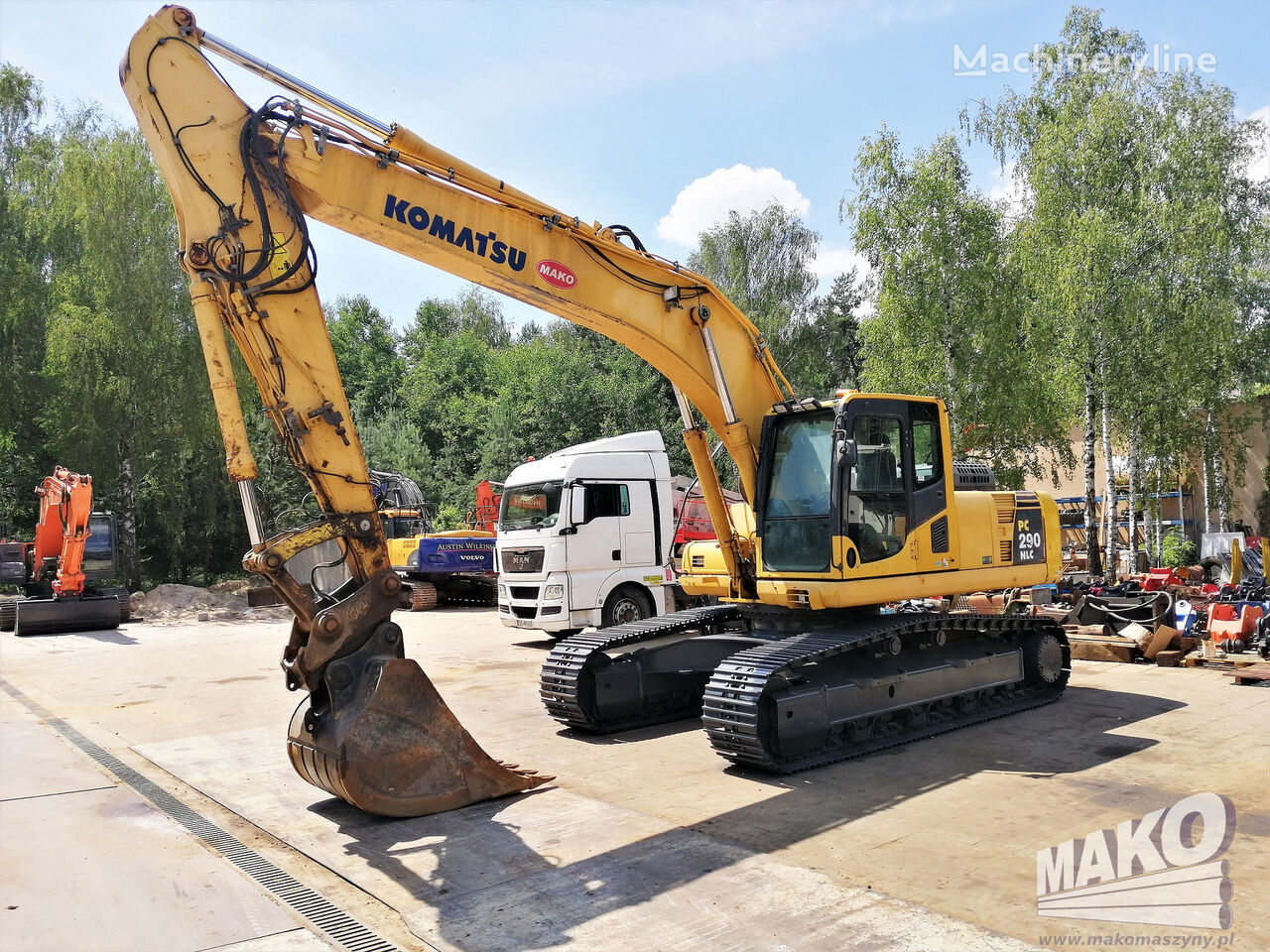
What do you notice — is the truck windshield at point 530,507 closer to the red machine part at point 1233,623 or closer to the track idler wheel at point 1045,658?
the track idler wheel at point 1045,658

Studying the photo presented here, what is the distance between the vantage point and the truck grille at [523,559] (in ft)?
42.9

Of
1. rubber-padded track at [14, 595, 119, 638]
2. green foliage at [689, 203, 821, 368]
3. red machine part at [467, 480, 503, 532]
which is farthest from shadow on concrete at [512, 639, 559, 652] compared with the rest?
green foliage at [689, 203, 821, 368]

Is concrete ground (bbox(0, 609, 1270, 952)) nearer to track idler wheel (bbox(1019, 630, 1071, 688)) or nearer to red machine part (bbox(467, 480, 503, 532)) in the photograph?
track idler wheel (bbox(1019, 630, 1071, 688))

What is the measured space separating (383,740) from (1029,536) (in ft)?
20.6

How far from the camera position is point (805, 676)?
7.14 m

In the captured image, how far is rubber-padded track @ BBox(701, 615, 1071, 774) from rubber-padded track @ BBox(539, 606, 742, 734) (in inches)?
56.9

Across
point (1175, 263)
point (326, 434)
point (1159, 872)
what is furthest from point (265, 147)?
point (1175, 263)

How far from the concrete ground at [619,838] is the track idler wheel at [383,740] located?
8.5 inches

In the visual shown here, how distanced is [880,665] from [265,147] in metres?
5.78

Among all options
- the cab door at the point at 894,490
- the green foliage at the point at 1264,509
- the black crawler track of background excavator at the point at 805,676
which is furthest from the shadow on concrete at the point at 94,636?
the green foliage at the point at 1264,509

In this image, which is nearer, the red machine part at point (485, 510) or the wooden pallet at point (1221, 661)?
the wooden pallet at point (1221, 661)

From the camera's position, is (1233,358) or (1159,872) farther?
(1233,358)

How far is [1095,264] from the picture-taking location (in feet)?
65.1

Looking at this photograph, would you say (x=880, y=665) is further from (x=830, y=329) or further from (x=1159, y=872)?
(x=830, y=329)
